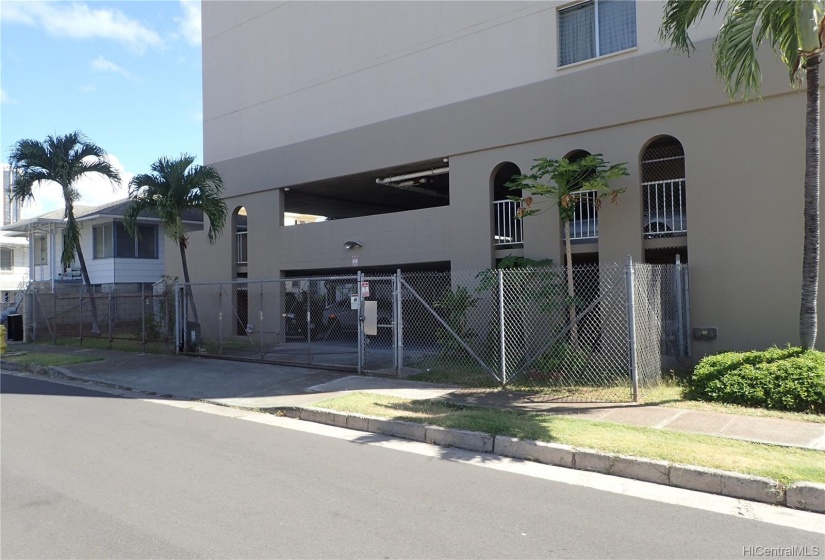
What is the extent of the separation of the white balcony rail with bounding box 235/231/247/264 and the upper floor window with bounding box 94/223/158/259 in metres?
7.62

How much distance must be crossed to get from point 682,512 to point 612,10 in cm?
1096

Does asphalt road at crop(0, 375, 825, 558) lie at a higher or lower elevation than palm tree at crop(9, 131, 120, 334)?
lower

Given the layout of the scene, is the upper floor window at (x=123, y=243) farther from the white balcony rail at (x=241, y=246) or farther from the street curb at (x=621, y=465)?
the street curb at (x=621, y=465)

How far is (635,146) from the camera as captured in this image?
12.2m

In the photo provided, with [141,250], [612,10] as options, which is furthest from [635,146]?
[141,250]

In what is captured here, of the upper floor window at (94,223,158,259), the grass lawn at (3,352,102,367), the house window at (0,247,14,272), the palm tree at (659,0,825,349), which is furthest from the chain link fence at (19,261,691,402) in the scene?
the house window at (0,247,14,272)

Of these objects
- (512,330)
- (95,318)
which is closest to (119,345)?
(95,318)

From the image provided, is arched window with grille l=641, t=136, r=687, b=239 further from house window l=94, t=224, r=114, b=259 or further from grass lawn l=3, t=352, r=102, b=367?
house window l=94, t=224, r=114, b=259

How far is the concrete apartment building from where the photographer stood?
1101 centimetres

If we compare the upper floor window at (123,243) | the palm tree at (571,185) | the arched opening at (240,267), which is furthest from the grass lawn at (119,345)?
the palm tree at (571,185)

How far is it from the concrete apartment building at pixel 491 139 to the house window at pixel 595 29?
4cm

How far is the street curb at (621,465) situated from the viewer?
533 centimetres

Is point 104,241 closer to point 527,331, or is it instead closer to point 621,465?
point 527,331

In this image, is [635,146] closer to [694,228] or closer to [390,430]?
[694,228]
